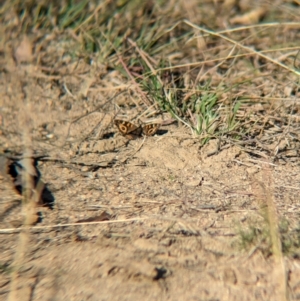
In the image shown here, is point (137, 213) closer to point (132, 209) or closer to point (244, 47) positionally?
point (132, 209)

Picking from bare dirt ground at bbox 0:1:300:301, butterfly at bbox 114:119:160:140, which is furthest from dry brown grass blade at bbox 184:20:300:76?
butterfly at bbox 114:119:160:140

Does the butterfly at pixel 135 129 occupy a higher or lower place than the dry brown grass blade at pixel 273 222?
higher

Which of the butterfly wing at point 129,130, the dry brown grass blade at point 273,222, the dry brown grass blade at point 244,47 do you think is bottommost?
the dry brown grass blade at point 273,222

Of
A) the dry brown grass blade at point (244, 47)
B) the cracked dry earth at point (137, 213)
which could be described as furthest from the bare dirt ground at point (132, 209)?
the dry brown grass blade at point (244, 47)

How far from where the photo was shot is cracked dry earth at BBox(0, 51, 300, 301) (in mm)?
1934

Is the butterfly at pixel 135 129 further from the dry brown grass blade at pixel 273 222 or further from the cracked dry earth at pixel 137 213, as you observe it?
the dry brown grass blade at pixel 273 222

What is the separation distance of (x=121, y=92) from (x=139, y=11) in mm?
784

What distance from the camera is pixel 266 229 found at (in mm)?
2055

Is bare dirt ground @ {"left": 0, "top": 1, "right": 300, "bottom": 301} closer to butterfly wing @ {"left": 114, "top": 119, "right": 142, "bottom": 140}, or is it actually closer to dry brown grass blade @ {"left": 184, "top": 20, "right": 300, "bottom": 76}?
butterfly wing @ {"left": 114, "top": 119, "right": 142, "bottom": 140}

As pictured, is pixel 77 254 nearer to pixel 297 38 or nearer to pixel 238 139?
pixel 238 139

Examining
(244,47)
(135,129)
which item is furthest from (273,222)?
(244,47)

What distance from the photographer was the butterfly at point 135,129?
2.70 meters

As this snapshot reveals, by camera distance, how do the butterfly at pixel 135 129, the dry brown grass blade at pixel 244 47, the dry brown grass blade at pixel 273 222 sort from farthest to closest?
the dry brown grass blade at pixel 244 47 < the butterfly at pixel 135 129 < the dry brown grass blade at pixel 273 222

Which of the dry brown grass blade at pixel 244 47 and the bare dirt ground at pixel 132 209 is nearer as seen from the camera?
the bare dirt ground at pixel 132 209
